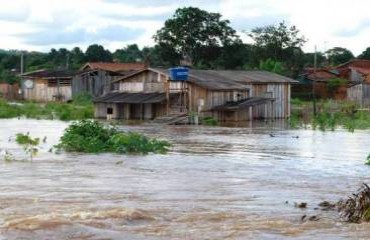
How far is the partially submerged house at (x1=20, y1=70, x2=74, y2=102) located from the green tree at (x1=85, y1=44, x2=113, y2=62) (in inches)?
1059

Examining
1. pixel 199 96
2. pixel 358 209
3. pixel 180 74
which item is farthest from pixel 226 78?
pixel 358 209

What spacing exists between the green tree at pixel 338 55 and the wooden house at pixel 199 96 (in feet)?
139

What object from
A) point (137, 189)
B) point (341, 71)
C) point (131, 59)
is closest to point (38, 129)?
point (137, 189)

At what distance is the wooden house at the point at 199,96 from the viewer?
143 ft

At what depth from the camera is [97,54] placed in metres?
91.9

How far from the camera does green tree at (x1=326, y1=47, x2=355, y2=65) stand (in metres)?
90.4

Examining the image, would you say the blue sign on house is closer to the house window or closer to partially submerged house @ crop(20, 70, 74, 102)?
the house window

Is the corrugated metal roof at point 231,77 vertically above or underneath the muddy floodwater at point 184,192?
above

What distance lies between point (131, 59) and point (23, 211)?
290 feet

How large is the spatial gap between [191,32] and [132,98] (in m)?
26.8

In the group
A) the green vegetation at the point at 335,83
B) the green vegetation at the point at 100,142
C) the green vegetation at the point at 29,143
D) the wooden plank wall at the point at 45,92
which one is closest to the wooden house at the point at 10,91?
the wooden plank wall at the point at 45,92

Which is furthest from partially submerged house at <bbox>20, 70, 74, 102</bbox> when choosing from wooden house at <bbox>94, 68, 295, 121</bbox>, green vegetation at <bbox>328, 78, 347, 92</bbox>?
green vegetation at <bbox>328, 78, 347, 92</bbox>

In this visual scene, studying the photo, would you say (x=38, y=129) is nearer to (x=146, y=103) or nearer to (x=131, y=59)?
(x=146, y=103)

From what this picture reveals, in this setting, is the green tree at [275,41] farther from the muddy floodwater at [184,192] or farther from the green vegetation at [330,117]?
the muddy floodwater at [184,192]
